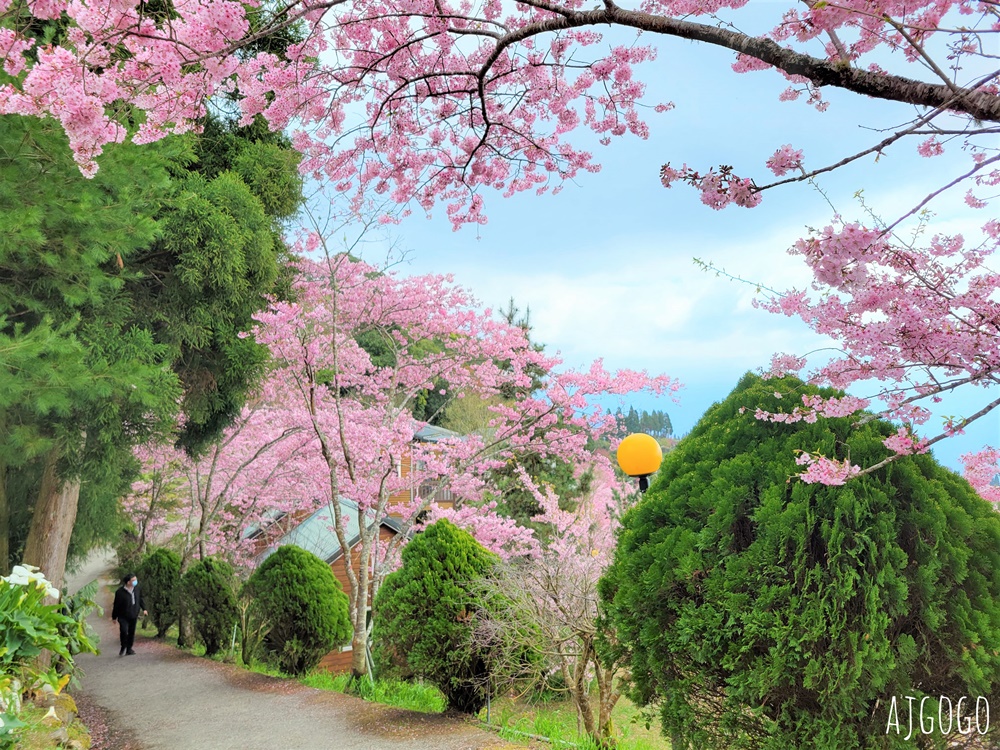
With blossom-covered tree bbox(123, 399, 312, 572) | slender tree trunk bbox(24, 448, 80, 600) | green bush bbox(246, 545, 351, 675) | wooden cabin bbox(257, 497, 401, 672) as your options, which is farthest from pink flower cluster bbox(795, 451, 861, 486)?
wooden cabin bbox(257, 497, 401, 672)

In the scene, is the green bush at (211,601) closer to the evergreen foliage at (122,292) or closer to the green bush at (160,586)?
the evergreen foliage at (122,292)

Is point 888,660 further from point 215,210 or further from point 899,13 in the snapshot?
point 215,210

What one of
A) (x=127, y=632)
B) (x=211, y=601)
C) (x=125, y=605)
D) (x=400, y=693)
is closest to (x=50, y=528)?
(x=211, y=601)

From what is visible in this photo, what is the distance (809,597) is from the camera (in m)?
2.92

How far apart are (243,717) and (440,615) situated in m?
2.56

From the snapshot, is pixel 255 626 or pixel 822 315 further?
pixel 255 626

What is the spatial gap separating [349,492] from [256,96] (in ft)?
22.3

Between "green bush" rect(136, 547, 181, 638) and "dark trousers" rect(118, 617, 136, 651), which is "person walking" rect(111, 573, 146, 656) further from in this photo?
"green bush" rect(136, 547, 181, 638)

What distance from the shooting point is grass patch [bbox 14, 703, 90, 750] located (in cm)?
464

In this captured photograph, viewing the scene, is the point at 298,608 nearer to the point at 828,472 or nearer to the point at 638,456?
the point at 638,456

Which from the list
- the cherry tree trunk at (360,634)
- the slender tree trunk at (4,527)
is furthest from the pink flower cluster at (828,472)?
the slender tree trunk at (4,527)

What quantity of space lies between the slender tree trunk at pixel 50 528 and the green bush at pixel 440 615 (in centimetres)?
466

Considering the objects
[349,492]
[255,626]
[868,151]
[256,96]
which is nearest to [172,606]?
[255,626]

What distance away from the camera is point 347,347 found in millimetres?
11531
